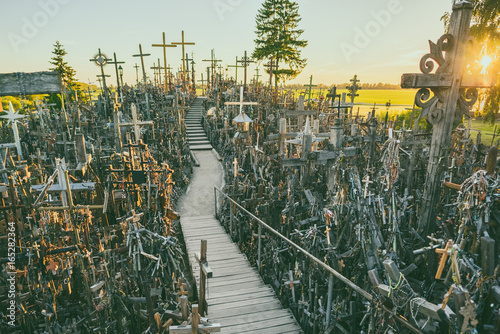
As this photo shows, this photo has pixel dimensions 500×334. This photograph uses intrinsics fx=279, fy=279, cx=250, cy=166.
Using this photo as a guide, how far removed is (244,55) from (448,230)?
57.0 feet

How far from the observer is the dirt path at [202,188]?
10.6 meters

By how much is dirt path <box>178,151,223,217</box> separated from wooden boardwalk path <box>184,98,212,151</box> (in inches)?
36.3

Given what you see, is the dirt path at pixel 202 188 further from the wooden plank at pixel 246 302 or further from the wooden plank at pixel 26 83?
the wooden plank at pixel 26 83

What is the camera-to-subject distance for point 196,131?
19.5m

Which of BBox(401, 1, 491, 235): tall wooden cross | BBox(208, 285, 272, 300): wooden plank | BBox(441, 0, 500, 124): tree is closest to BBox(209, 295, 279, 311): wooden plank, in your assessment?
BBox(208, 285, 272, 300): wooden plank

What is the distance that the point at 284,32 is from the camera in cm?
2909

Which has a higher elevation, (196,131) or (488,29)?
(488,29)

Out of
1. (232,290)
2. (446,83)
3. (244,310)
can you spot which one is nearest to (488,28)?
(446,83)

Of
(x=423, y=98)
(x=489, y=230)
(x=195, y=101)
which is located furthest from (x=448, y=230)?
(x=195, y=101)

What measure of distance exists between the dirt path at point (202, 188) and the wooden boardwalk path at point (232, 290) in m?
0.92

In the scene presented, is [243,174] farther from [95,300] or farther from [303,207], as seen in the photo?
[95,300]

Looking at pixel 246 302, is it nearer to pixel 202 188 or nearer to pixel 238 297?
pixel 238 297

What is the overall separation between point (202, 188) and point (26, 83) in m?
10.7

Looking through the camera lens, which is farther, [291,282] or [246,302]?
[246,302]
